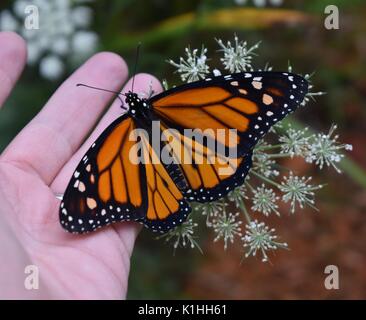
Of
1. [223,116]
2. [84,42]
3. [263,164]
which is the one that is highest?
[84,42]

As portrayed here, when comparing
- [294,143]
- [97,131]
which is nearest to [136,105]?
[97,131]

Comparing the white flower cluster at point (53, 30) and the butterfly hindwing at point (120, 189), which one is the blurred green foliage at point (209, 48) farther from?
the butterfly hindwing at point (120, 189)

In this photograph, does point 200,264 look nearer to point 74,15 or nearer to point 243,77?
point 74,15

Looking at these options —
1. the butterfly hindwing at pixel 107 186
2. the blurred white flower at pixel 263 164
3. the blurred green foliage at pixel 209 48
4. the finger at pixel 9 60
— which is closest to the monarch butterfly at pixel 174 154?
the butterfly hindwing at pixel 107 186

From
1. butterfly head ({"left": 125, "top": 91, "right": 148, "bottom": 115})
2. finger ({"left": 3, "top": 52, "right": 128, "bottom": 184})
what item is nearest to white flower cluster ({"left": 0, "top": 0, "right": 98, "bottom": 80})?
finger ({"left": 3, "top": 52, "right": 128, "bottom": 184})

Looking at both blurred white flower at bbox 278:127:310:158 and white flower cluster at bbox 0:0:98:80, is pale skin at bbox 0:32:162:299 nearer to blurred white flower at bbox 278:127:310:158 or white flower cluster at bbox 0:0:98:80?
white flower cluster at bbox 0:0:98:80

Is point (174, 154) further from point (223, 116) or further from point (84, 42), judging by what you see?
point (84, 42)
